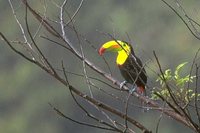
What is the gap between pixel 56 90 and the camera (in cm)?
2003

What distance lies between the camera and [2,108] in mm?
21281

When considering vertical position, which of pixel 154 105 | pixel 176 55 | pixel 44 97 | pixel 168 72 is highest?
pixel 176 55

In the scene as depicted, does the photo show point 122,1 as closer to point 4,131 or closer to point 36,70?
point 36,70

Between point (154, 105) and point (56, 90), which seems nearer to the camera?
point (154, 105)

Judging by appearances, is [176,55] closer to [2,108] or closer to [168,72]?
[2,108]

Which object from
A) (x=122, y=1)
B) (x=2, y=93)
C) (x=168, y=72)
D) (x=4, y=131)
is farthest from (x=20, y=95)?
(x=168, y=72)

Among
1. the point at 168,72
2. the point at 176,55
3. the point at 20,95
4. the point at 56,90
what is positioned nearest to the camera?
the point at 168,72

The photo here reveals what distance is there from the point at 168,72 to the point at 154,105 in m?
0.22

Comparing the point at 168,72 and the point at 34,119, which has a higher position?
the point at 34,119

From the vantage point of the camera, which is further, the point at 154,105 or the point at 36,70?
the point at 36,70

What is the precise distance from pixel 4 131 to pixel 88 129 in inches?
83.5

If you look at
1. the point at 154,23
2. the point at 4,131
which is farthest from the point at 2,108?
the point at 154,23

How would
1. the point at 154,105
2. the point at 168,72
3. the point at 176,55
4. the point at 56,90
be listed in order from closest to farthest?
the point at 154,105, the point at 168,72, the point at 176,55, the point at 56,90

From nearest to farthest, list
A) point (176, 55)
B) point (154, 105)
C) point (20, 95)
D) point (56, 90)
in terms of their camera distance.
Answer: point (154, 105) < point (176, 55) < point (56, 90) < point (20, 95)
